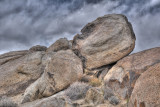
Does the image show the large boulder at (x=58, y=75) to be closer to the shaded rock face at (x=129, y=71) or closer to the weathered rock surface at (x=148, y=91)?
the shaded rock face at (x=129, y=71)

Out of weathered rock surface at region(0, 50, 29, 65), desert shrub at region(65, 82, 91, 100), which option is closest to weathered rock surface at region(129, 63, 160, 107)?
desert shrub at region(65, 82, 91, 100)

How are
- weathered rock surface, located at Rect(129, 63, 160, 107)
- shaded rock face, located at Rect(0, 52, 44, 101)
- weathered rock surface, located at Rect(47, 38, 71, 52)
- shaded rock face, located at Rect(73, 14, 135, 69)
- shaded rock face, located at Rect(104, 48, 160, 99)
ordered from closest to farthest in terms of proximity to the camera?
1. weathered rock surface, located at Rect(129, 63, 160, 107)
2. shaded rock face, located at Rect(104, 48, 160, 99)
3. shaded rock face, located at Rect(73, 14, 135, 69)
4. shaded rock face, located at Rect(0, 52, 44, 101)
5. weathered rock surface, located at Rect(47, 38, 71, 52)

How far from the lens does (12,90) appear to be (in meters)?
14.8

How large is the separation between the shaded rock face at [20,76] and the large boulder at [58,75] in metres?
2.09

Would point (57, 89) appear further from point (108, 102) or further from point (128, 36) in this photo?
point (128, 36)

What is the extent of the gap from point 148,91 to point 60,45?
1284cm

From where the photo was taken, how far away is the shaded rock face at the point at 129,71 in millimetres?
8523

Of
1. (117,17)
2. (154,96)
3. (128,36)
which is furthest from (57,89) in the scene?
(154,96)

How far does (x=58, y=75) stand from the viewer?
11914mm

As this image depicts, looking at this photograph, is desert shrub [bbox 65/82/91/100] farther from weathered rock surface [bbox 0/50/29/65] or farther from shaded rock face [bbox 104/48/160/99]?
weathered rock surface [bbox 0/50/29/65]

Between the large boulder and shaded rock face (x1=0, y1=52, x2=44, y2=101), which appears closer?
the large boulder

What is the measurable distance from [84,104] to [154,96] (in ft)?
14.8

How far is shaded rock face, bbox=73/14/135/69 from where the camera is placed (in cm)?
1227

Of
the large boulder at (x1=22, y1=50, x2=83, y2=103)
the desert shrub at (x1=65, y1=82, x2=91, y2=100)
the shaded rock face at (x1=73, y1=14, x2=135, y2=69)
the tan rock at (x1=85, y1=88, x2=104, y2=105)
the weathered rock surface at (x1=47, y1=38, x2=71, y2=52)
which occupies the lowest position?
the tan rock at (x1=85, y1=88, x2=104, y2=105)
